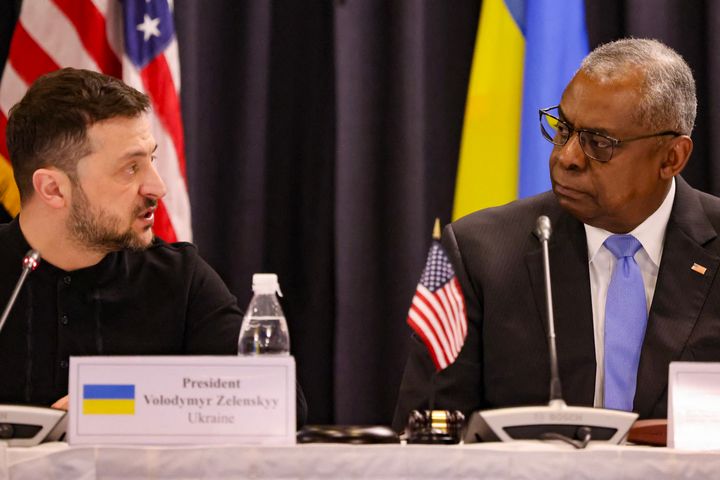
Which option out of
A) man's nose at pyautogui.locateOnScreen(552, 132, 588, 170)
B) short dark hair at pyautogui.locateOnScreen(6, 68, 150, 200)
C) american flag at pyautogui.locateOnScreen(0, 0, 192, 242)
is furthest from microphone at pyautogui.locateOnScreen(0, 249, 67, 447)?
american flag at pyautogui.locateOnScreen(0, 0, 192, 242)

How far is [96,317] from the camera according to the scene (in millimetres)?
2432

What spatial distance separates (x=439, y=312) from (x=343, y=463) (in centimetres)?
49

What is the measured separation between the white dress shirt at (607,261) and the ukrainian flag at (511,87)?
0.94 meters

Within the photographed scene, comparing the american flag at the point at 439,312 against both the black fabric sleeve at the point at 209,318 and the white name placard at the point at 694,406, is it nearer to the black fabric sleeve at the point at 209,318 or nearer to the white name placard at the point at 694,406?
the white name placard at the point at 694,406

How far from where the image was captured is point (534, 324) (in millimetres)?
2369

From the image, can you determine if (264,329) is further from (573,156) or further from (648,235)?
(648,235)

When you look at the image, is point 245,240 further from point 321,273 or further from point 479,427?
point 479,427

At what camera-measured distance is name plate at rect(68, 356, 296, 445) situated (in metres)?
A: 1.48

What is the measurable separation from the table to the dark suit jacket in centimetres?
81

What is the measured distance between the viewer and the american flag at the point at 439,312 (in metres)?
1.81

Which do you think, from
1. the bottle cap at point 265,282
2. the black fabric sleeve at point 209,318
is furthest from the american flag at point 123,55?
the bottle cap at point 265,282

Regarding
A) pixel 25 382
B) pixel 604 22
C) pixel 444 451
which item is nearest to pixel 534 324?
pixel 444 451

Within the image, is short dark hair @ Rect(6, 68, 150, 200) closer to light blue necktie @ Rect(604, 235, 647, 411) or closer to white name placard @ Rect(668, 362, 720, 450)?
light blue necktie @ Rect(604, 235, 647, 411)

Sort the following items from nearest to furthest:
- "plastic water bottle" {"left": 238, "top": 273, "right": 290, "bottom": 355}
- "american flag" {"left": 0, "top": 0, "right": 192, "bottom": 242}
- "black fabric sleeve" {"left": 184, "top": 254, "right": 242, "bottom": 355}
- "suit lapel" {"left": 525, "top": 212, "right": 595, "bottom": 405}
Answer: "plastic water bottle" {"left": 238, "top": 273, "right": 290, "bottom": 355}
"suit lapel" {"left": 525, "top": 212, "right": 595, "bottom": 405}
"black fabric sleeve" {"left": 184, "top": 254, "right": 242, "bottom": 355}
"american flag" {"left": 0, "top": 0, "right": 192, "bottom": 242}
